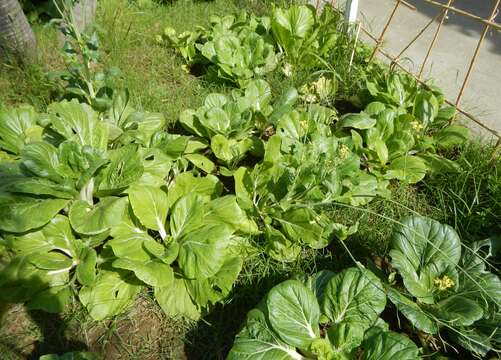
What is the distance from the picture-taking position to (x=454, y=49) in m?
3.63

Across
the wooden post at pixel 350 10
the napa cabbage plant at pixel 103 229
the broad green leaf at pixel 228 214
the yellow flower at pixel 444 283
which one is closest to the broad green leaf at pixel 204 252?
the napa cabbage plant at pixel 103 229

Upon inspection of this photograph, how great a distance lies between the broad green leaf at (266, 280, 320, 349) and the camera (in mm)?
1392

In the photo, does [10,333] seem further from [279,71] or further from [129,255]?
[279,71]

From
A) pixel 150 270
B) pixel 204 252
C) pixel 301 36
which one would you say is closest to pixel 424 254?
pixel 204 252

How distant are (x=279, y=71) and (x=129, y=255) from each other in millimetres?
2008

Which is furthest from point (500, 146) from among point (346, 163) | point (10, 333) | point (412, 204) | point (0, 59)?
point (0, 59)

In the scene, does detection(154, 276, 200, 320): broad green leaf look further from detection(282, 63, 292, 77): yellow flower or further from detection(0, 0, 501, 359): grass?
detection(282, 63, 292, 77): yellow flower

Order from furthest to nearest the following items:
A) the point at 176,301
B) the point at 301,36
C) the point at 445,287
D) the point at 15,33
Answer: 1. the point at 301,36
2. the point at 15,33
3. the point at 176,301
4. the point at 445,287

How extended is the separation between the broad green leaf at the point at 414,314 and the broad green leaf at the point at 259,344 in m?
0.42

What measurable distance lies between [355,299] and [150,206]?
974 mm

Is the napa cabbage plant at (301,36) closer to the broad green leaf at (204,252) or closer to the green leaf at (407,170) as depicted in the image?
the green leaf at (407,170)

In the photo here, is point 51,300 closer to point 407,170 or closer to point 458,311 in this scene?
point 458,311

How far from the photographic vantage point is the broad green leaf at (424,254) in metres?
1.63

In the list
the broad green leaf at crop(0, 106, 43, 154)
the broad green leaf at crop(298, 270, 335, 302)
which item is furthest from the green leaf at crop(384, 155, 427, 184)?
the broad green leaf at crop(0, 106, 43, 154)
